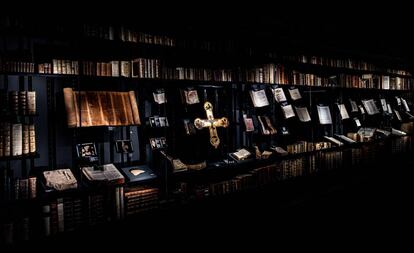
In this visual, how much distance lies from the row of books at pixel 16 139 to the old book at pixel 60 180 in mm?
279

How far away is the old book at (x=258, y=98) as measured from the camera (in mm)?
4145

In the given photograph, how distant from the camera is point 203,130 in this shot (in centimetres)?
396

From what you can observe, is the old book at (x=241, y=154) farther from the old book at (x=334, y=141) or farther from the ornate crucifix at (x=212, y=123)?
the old book at (x=334, y=141)

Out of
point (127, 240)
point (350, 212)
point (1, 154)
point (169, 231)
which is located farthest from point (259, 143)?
point (1, 154)

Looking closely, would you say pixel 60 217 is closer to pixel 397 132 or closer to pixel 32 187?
pixel 32 187

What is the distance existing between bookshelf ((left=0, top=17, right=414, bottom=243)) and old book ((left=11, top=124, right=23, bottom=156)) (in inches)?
2.4

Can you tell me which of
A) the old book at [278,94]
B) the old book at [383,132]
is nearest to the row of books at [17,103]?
the old book at [278,94]

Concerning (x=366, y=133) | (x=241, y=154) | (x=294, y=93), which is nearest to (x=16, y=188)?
(x=241, y=154)

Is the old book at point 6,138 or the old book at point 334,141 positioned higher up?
the old book at point 6,138

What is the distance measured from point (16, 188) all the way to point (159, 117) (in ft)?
4.68

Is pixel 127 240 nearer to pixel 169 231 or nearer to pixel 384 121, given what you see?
pixel 169 231

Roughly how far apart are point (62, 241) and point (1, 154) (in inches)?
33.5

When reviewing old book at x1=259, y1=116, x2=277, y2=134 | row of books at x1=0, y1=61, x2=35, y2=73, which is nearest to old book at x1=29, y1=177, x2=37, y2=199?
row of books at x1=0, y1=61, x2=35, y2=73

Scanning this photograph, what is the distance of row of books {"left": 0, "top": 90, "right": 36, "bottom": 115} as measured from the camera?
8.46 feet
